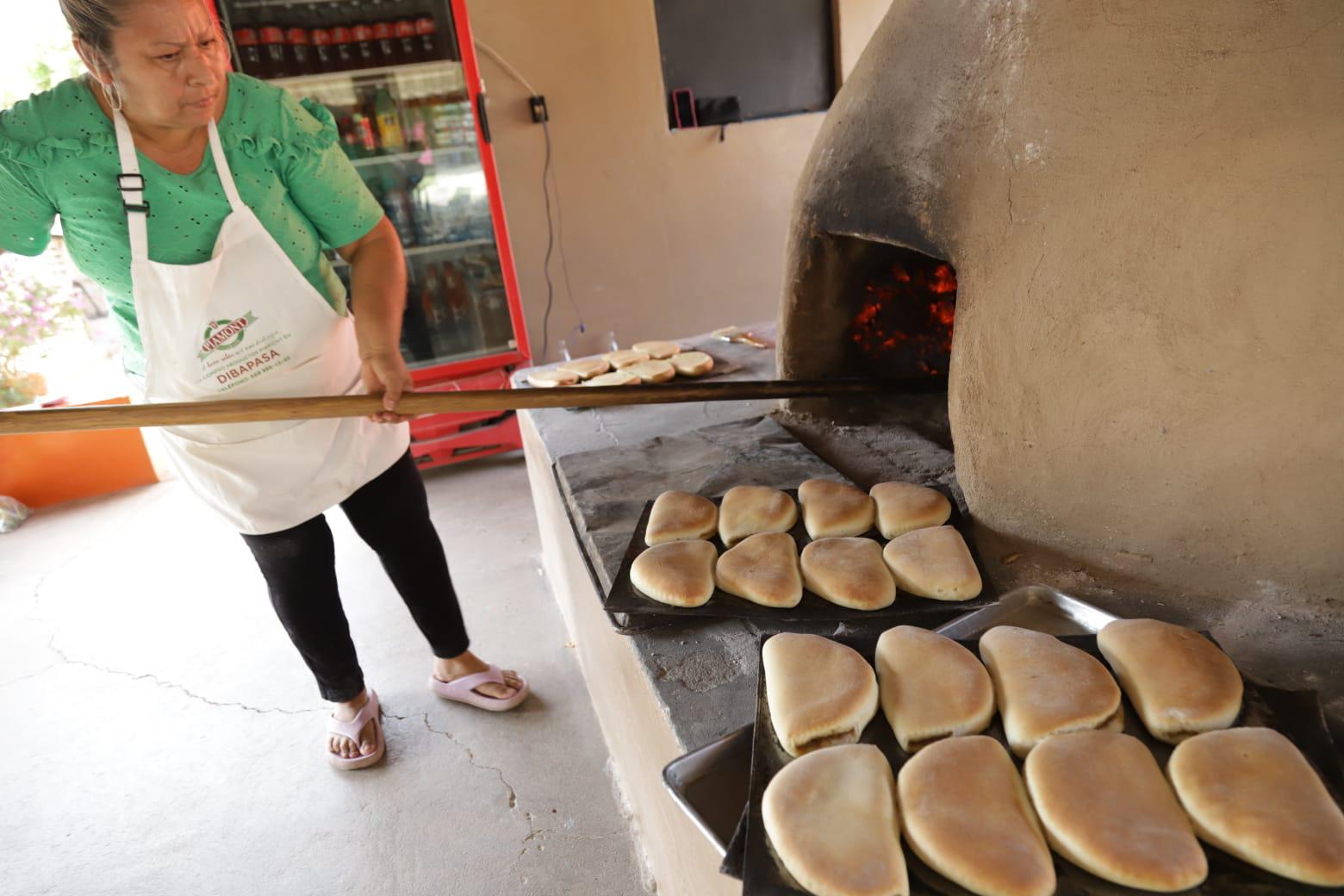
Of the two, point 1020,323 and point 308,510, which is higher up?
point 1020,323

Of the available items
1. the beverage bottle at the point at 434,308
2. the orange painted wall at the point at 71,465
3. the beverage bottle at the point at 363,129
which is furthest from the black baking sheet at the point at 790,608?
the orange painted wall at the point at 71,465

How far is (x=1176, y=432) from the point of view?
1081 millimetres

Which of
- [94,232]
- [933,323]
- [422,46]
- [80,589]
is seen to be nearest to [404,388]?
[94,232]

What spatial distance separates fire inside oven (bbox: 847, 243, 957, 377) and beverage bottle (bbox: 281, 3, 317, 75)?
294cm

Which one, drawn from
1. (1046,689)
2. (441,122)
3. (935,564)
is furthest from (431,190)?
(1046,689)

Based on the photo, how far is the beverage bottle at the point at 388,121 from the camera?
3754mm

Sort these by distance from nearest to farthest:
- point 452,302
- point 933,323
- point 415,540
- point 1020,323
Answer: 1. point 1020,323
2. point 415,540
3. point 933,323
4. point 452,302

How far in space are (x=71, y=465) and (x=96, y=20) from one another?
362 centimetres

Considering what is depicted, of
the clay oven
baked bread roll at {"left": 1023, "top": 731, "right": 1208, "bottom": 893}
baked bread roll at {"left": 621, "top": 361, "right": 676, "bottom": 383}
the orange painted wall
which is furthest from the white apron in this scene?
the orange painted wall

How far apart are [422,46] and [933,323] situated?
9.38 feet

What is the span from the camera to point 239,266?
1.60 metres

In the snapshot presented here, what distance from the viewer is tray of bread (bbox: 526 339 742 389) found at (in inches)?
95.4

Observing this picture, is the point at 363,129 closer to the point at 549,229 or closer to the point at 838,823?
the point at 549,229

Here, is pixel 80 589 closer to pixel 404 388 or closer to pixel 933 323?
pixel 404 388
